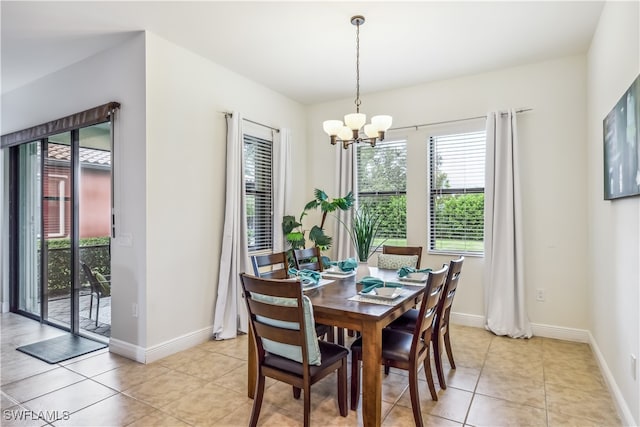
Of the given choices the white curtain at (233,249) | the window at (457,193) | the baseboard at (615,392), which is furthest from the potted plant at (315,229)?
the baseboard at (615,392)

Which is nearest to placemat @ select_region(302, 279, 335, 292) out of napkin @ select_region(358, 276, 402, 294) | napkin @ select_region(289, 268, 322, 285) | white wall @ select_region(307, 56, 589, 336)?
napkin @ select_region(289, 268, 322, 285)

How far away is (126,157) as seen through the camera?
10.8ft

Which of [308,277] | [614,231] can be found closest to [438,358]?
[308,277]

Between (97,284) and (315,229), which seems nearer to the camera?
(97,284)

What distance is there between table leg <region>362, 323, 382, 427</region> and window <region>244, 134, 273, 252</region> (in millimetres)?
2564

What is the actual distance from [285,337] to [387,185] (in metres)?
3.13

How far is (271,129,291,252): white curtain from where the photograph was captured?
452cm

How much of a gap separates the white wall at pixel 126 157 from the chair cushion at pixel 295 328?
1.72 m

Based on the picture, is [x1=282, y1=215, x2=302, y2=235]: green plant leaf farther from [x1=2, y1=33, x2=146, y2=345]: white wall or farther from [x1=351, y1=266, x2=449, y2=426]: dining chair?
[x1=351, y1=266, x2=449, y2=426]: dining chair

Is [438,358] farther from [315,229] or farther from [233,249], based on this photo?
[315,229]

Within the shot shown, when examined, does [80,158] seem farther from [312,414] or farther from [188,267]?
[312,414]

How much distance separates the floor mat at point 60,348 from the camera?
322 cm

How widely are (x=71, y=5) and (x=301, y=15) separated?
1765 mm

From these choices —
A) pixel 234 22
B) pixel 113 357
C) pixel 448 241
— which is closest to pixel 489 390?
pixel 448 241
